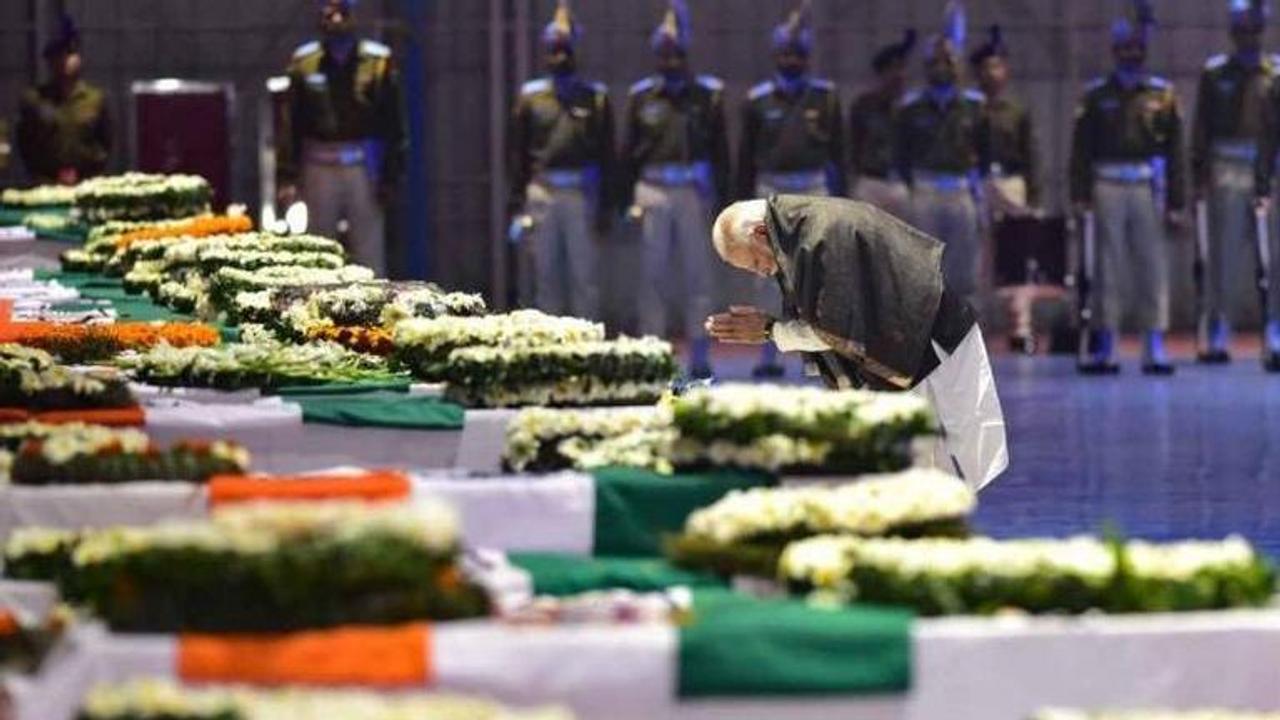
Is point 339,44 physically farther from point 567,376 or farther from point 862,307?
point 567,376

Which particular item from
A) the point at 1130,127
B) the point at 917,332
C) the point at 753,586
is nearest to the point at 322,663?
the point at 753,586

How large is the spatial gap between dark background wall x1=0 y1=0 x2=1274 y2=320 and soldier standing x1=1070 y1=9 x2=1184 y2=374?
3.75 metres

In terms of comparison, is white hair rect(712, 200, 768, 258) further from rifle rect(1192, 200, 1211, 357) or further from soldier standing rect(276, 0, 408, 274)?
rifle rect(1192, 200, 1211, 357)

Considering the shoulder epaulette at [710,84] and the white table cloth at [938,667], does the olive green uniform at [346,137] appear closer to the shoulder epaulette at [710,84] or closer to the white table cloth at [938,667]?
the shoulder epaulette at [710,84]

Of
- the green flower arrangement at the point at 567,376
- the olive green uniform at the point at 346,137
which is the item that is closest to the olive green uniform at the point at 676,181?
the olive green uniform at the point at 346,137

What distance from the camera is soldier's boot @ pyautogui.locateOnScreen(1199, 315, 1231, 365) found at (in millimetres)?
29344

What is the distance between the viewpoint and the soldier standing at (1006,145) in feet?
95.5

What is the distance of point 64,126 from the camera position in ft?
96.5

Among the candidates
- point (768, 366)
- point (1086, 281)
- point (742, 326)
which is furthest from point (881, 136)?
point (742, 326)

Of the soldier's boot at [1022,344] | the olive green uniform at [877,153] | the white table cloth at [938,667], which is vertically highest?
the white table cloth at [938,667]

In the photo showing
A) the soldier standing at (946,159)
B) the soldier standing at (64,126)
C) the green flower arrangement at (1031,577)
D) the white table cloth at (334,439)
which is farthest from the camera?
the soldier standing at (64,126)

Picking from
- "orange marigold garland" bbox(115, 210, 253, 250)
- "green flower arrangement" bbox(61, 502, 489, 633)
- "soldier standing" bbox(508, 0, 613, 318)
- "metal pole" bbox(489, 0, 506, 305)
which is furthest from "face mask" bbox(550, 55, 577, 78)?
"green flower arrangement" bbox(61, 502, 489, 633)

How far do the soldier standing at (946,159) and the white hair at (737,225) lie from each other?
54.4 feet

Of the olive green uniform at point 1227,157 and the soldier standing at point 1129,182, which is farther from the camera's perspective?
the olive green uniform at point 1227,157
